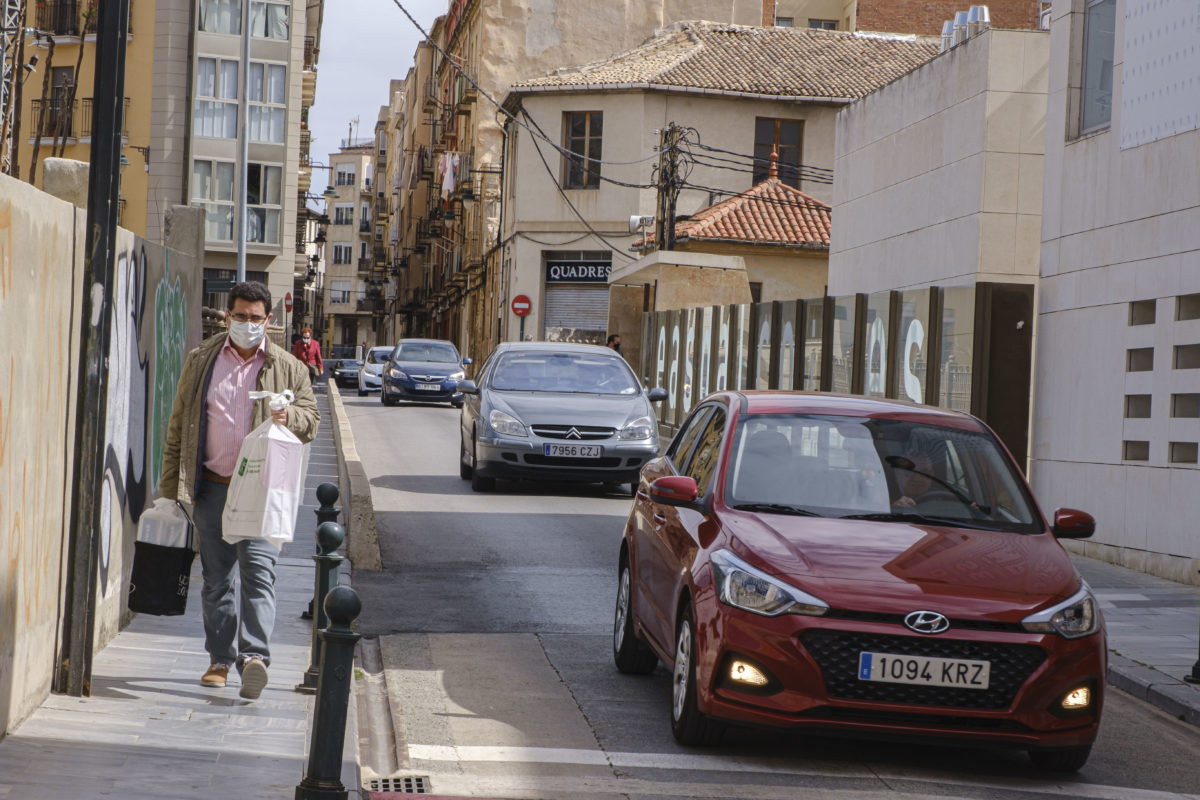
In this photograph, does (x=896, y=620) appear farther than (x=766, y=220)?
No

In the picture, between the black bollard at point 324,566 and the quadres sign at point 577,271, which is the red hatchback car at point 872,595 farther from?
the quadres sign at point 577,271

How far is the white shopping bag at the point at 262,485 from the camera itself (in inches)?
276

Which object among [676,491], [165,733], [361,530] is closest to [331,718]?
[165,733]

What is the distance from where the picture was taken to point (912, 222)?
20703 millimetres

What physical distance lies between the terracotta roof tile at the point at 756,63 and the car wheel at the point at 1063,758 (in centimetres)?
4095

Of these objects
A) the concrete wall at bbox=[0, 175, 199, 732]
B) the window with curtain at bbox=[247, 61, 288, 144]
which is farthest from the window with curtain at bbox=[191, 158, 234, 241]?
the concrete wall at bbox=[0, 175, 199, 732]

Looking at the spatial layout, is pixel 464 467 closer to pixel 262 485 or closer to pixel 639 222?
pixel 262 485

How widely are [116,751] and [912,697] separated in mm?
3001

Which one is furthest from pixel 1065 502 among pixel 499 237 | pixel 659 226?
pixel 499 237

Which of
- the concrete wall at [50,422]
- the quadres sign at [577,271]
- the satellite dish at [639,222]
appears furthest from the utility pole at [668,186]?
the concrete wall at [50,422]

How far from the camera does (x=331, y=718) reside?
5.20 metres

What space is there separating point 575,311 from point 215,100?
13.8 meters

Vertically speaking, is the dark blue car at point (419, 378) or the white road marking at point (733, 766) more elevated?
the dark blue car at point (419, 378)

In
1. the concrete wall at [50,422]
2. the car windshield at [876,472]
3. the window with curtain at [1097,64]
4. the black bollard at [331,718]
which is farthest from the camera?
the window with curtain at [1097,64]
